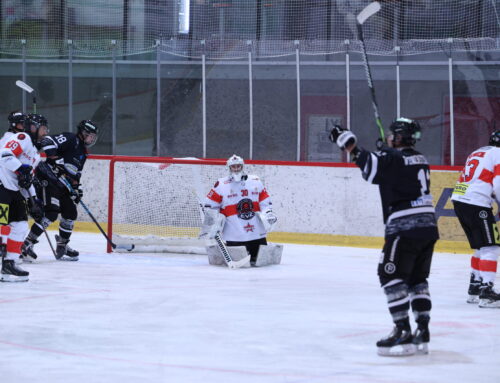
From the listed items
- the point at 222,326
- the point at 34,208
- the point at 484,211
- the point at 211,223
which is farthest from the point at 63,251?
the point at 484,211

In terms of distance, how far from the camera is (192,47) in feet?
36.8

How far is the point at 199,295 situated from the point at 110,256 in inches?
94.6

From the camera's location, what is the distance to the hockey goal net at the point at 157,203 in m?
8.41

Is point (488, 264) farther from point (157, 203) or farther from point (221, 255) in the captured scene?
point (157, 203)

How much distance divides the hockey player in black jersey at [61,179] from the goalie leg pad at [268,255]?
161 cm

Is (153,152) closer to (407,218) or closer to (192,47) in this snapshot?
(192,47)

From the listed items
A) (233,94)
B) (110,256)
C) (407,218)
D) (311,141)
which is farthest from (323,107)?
(407,218)

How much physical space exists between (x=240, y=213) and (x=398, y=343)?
3714 mm

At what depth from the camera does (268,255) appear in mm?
7699

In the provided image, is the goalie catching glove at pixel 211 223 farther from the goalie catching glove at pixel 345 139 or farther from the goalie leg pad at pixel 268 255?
the goalie catching glove at pixel 345 139

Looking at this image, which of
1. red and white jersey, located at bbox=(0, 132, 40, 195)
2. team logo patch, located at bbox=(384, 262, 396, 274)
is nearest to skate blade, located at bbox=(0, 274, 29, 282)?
red and white jersey, located at bbox=(0, 132, 40, 195)

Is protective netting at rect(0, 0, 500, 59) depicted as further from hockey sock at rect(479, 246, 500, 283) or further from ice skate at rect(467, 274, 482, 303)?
hockey sock at rect(479, 246, 500, 283)

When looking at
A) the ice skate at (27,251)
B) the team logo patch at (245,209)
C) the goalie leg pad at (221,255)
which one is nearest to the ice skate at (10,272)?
the ice skate at (27,251)

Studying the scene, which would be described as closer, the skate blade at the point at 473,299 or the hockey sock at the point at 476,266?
the skate blade at the point at 473,299
